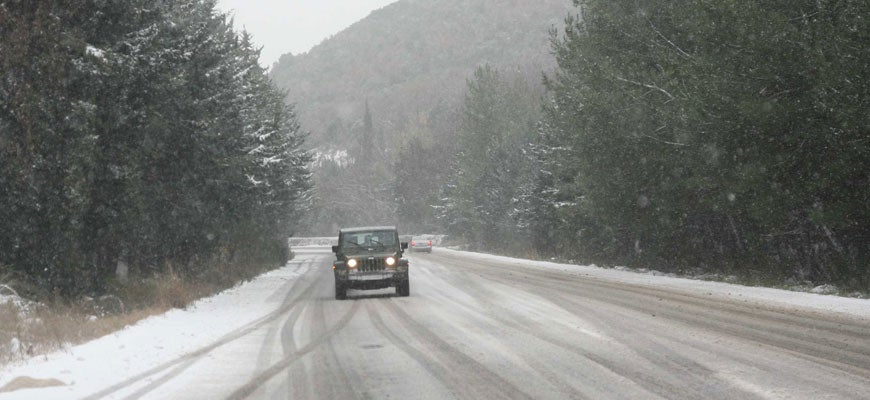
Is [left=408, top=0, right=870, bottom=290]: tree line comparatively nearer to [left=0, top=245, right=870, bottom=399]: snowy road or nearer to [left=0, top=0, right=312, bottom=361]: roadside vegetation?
[left=0, top=245, right=870, bottom=399]: snowy road

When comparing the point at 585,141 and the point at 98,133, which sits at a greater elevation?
the point at 585,141

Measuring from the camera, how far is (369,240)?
21406 mm

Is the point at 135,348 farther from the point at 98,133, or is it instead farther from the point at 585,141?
the point at 585,141

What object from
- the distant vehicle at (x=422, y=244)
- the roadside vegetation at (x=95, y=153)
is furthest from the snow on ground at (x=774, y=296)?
the distant vehicle at (x=422, y=244)

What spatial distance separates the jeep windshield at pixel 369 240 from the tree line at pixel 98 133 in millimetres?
4791

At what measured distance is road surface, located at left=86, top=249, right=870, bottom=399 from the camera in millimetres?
7781

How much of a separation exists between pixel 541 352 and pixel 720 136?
12365 millimetres

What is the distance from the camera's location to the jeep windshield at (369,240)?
2116 cm

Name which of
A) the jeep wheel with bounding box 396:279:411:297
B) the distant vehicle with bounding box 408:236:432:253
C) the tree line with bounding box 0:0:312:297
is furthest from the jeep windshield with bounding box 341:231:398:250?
the distant vehicle with bounding box 408:236:432:253

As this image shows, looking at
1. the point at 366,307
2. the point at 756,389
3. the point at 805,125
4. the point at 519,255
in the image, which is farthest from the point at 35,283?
the point at 519,255

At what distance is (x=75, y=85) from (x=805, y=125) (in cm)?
1606

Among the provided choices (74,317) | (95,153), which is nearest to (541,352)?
(74,317)

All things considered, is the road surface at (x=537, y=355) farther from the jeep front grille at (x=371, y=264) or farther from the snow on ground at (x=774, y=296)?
the jeep front grille at (x=371, y=264)

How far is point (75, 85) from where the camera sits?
56.6 feet
